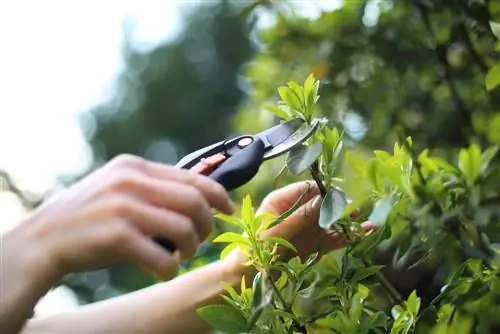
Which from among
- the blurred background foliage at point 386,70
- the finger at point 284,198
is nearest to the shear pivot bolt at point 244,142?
the finger at point 284,198

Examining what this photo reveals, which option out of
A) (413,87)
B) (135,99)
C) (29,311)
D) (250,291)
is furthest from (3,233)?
(135,99)

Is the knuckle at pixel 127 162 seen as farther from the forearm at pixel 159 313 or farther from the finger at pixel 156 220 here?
the forearm at pixel 159 313

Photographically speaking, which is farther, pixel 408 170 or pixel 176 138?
pixel 176 138

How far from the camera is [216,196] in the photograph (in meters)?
0.44

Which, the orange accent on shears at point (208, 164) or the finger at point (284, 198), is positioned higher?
the orange accent on shears at point (208, 164)

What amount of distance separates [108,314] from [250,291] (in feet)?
0.73

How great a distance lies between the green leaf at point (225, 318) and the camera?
0.52 metres

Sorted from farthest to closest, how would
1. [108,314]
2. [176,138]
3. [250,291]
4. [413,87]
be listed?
[176,138] < [413,87] < [108,314] < [250,291]

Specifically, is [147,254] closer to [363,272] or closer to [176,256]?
[176,256]

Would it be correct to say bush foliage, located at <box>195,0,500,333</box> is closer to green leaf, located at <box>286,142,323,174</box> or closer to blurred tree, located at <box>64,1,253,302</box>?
green leaf, located at <box>286,142,323,174</box>

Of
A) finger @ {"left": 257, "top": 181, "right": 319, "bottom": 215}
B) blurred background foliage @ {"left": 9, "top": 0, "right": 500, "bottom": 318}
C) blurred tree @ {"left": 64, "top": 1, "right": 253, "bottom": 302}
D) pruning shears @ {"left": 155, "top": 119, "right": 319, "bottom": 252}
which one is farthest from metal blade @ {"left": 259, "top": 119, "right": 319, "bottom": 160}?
blurred tree @ {"left": 64, "top": 1, "right": 253, "bottom": 302}

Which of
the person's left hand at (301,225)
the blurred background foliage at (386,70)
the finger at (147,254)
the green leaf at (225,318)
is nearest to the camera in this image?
the finger at (147,254)

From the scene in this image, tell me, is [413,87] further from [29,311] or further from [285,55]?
[29,311]

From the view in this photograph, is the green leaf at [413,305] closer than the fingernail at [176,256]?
No
